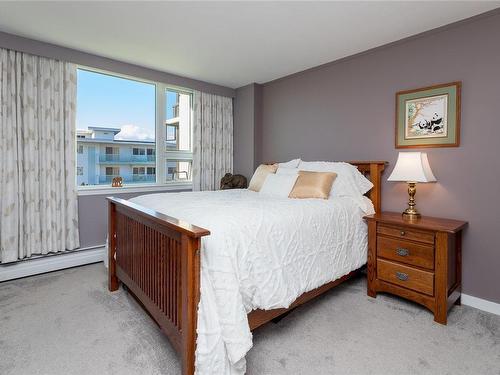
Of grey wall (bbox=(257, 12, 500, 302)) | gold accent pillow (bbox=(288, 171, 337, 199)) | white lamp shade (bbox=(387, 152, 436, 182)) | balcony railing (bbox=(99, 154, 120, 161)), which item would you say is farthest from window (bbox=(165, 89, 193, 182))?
white lamp shade (bbox=(387, 152, 436, 182))

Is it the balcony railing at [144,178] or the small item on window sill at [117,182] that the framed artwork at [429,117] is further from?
the small item on window sill at [117,182]

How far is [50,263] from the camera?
3.00m

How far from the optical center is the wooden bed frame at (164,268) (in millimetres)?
1331

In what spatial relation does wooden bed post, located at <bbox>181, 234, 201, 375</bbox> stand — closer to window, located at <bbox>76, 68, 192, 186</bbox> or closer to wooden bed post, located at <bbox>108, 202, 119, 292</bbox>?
wooden bed post, located at <bbox>108, 202, 119, 292</bbox>

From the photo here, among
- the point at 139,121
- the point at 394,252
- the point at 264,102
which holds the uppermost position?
the point at 264,102

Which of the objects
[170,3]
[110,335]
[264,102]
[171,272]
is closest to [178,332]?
[171,272]

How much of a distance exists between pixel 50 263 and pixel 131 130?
72.5 inches

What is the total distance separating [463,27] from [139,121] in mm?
3661

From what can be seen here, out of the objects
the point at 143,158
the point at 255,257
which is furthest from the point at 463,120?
the point at 143,158

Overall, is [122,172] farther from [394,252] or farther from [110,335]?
[394,252]

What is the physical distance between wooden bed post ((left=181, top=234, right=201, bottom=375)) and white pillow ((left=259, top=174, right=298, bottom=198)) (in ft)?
5.23

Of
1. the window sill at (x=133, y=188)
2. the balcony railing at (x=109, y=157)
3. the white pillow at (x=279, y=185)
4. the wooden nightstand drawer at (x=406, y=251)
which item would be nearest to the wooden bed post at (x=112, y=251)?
the window sill at (x=133, y=188)

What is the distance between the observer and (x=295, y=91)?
3793mm

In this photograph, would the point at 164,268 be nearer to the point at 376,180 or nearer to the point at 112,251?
the point at 112,251
